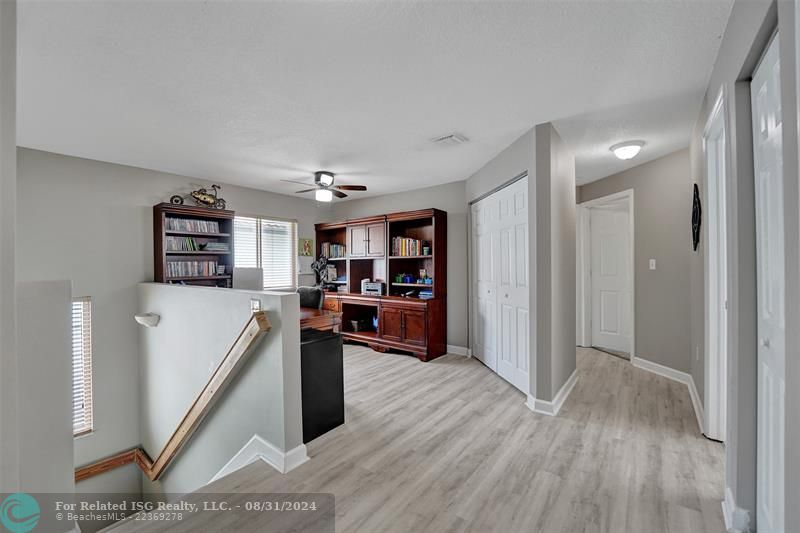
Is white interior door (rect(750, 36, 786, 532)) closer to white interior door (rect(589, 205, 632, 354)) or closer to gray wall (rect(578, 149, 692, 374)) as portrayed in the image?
gray wall (rect(578, 149, 692, 374))

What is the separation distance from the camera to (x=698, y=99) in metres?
2.45

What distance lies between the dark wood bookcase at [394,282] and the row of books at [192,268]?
1597 mm

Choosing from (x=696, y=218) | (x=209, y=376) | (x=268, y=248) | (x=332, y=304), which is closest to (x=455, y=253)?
(x=332, y=304)

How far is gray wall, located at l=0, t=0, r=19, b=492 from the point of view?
35.7 inches

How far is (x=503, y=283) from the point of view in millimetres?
3760

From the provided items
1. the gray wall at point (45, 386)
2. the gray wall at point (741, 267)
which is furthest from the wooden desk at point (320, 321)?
the gray wall at point (741, 267)

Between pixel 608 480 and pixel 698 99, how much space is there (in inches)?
106

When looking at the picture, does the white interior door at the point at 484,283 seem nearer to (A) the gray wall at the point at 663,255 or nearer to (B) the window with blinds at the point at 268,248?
(A) the gray wall at the point at 663,255

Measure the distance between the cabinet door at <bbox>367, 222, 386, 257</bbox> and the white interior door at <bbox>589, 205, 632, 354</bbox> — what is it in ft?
10.1

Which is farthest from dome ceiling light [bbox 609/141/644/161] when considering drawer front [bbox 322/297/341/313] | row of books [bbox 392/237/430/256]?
drawer front [bbox 322/297/341/313]

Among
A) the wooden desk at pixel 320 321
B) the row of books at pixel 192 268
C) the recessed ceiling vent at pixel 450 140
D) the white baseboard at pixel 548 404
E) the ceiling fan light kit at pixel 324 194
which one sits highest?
the recessed ceiling vent at pixel 450 140

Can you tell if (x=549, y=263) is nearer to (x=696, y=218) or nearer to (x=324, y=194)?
(x=696, y=218)

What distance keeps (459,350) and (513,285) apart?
1662mm

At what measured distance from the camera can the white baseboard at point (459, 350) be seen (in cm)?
472
